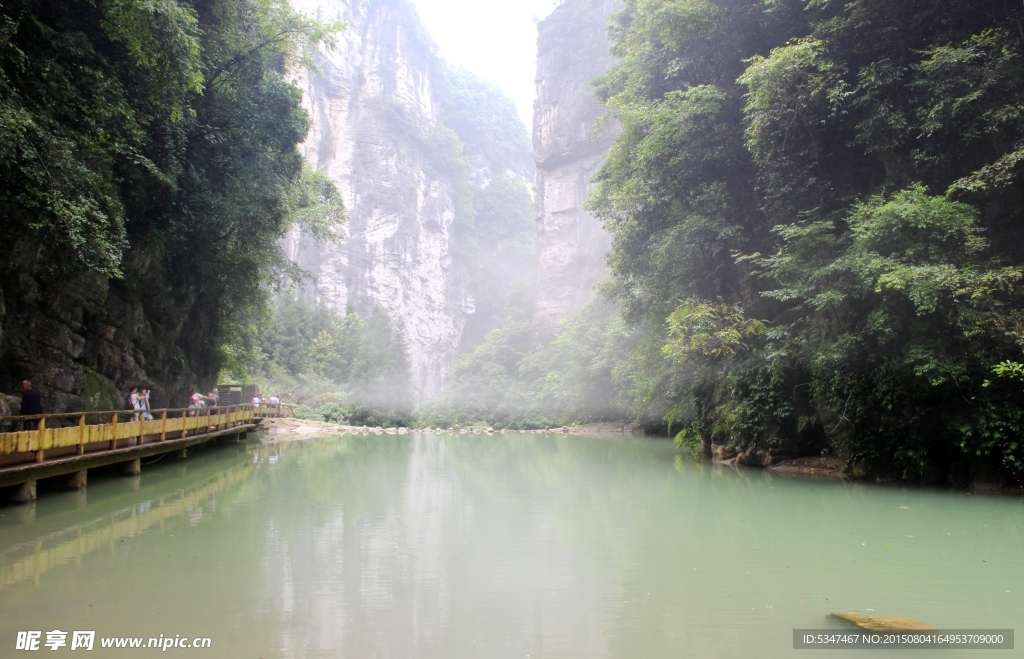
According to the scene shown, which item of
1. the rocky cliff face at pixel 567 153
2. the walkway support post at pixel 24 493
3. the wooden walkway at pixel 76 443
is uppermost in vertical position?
the rocky cliff face at pixel 567 153

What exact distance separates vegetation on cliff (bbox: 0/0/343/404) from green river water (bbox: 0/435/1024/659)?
373 centimetres

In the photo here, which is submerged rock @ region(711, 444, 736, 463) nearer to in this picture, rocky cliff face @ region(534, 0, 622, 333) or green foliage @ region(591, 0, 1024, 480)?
green foliage @ region(591, 0, 1024, 480)

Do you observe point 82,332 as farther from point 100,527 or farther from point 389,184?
point 389,184

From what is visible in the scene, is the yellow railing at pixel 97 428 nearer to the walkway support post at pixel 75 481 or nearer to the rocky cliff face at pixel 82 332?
the walkway support post at pixel 75 481

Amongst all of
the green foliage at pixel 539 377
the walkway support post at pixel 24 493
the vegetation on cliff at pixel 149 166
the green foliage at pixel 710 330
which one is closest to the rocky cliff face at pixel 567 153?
the green foliage at pixel 539 377

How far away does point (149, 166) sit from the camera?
35.8ft

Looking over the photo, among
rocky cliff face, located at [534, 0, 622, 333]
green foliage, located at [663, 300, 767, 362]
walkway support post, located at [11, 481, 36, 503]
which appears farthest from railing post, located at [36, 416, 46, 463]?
rocky cliff face, located at [534, 0, 622, 333]

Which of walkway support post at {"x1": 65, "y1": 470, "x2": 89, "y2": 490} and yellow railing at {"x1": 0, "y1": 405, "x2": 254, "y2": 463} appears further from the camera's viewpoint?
walkway support post at {"x1": 65, "y1": 470, "x2": 89, "y2": 490}

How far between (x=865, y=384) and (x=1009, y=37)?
5597 mm

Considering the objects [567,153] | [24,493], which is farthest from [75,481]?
[567,153]

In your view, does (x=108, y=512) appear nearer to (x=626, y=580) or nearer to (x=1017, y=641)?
(x=626, y=580)

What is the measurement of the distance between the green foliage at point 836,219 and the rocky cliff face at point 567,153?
2866 cm

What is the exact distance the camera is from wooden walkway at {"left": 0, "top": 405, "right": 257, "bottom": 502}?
8023 mm

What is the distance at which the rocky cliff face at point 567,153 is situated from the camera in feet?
148
